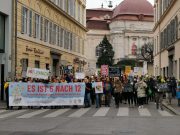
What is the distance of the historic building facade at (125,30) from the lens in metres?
136

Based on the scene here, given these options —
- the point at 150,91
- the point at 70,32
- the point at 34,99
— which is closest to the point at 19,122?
the point at 34,99

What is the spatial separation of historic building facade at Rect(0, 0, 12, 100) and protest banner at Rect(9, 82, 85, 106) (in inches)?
248

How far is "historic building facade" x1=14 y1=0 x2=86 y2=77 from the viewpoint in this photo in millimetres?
36719

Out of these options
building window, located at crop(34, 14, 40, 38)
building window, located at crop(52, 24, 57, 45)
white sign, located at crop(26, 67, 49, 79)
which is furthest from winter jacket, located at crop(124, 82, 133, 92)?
building window, located at crop(52, 24, 57, 45)

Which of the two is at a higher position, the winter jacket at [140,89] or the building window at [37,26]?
the building window at [37,26]

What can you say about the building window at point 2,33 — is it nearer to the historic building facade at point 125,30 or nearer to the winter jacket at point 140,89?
the winter jacket at point 140,89

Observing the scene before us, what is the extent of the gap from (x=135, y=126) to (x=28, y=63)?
22.4 metres

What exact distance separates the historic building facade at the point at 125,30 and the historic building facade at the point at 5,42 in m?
99.3

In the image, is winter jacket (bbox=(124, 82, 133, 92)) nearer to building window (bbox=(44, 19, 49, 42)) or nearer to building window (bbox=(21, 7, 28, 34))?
building window (bbox=(21, 7, 28, 34))

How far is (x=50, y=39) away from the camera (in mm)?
47000

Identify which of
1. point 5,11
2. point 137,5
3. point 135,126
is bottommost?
point 135,126

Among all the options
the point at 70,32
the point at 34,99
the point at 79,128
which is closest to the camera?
the point at 79,128

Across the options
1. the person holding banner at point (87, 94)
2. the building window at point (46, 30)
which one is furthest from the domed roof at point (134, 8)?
the person holding banner at point (87, 94)

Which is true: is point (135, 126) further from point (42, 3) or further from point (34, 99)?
point (42, 3)
